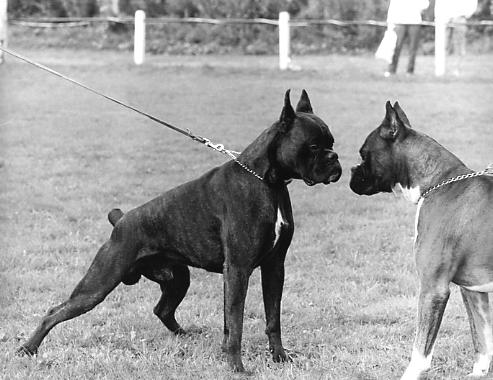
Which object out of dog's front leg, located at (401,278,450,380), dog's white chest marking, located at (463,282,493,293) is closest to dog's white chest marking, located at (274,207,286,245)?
dog's front leg, located at (401,278,450,380)

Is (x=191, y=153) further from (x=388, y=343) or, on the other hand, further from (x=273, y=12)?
(x=273, y=12)

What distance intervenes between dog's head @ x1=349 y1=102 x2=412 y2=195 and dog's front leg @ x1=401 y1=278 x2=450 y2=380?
81 centimetres

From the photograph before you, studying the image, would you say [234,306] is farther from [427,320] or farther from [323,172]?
[427,320]

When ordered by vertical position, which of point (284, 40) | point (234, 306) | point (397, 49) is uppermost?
point (284, 40)

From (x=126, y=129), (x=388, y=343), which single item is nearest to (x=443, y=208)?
(x=388, y=343)

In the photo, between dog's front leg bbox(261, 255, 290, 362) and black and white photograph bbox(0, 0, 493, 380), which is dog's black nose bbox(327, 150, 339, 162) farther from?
dog's front leg bbox(261, 255, 290, 362)

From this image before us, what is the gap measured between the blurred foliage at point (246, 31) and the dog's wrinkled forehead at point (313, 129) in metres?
20.8

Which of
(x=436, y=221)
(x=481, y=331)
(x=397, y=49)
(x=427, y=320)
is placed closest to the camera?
(x=427, y=320)

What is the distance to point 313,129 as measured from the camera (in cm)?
536

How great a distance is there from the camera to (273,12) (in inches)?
1113

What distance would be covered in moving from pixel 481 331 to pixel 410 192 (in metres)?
0.94

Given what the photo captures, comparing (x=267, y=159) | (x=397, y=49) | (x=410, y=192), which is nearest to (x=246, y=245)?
(x=267, y=159)

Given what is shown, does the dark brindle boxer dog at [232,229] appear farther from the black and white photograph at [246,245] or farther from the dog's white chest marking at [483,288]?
the dog's white chest marking at [483,288]

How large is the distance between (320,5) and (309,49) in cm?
218
